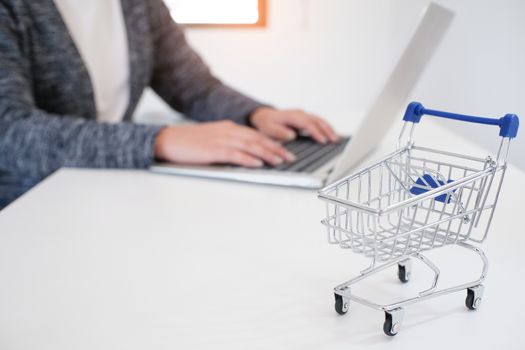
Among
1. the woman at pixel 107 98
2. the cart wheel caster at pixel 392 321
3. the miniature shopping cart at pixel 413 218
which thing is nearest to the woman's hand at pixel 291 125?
the woman at pixel 107 98

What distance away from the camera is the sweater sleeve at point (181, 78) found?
4.34 ft

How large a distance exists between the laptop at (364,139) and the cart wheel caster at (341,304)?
337 mm

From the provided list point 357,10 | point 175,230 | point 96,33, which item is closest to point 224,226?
point 175,230

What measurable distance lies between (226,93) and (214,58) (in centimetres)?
207

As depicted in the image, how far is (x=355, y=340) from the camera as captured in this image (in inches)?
16.7

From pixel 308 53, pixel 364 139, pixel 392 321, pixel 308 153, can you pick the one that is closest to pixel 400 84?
pixel 364 139

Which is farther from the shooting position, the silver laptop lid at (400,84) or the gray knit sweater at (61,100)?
the gray knit sweater at (61,100)

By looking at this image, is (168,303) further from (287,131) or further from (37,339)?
(287,131)

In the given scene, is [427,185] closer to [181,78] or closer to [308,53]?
[181,78]

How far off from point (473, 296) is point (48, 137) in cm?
73

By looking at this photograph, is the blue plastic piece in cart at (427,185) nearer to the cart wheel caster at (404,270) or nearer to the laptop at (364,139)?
the cart wheel caster at (404,270)

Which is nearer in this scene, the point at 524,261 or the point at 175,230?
the point at 524,261

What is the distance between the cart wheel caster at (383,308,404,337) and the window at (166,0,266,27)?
2.92m

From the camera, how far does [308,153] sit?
962mm
